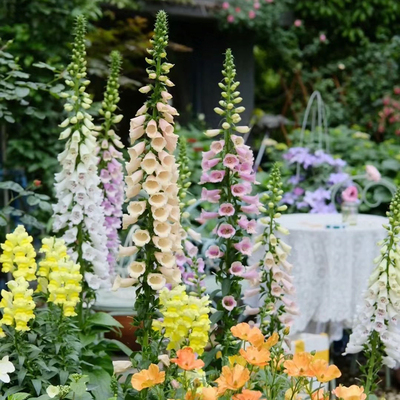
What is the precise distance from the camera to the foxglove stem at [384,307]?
271 cm

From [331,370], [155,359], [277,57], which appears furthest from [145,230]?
[277,57]

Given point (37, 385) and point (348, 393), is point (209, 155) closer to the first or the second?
point (37, 385)

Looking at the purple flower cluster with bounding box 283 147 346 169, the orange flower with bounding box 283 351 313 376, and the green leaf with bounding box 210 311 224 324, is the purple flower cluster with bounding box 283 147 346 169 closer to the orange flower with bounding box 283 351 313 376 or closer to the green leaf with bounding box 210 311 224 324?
the green leaf with bounding box 210 311 224 324

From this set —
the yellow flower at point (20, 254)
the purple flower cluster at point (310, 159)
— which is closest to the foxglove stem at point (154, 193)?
the yellow flower at point (20, 254)

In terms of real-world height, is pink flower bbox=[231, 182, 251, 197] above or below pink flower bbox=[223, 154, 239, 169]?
below

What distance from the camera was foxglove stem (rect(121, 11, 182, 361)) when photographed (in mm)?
2502

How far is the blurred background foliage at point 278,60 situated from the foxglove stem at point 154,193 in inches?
97.3

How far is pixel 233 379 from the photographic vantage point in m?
1.96

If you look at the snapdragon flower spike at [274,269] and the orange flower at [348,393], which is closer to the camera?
the orange flower at [348,393]

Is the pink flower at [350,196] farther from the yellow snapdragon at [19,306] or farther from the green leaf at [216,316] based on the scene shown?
the yellow snapdragon at [19,306]

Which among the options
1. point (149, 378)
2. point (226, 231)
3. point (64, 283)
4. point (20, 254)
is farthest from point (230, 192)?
point (149, 378)

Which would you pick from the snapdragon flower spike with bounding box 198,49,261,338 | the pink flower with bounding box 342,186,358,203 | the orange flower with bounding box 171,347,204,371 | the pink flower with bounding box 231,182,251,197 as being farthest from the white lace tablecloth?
the orange flower with bounding box 171,347,204,371

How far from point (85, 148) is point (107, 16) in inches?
193

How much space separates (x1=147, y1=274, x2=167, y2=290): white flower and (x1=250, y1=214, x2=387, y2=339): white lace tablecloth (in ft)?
6.84
